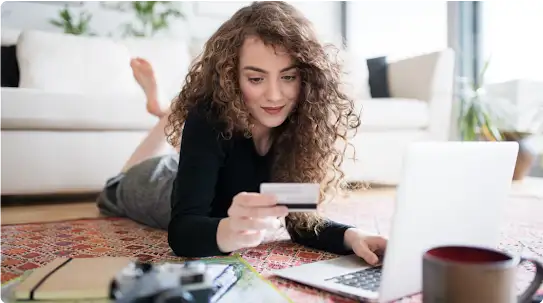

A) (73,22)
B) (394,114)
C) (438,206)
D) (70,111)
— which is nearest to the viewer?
(438,206)

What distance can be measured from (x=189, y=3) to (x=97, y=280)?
125 inches

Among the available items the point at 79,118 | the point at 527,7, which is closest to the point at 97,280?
the point at 79,118

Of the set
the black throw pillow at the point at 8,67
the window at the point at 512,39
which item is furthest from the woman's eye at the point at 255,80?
the window at the point at 512,39

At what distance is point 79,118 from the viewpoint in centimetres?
203

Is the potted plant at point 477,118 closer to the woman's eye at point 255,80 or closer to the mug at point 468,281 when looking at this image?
the woman's eye at point 255,80

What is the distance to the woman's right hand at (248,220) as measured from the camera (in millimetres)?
670

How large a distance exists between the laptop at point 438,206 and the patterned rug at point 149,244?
0.05 meters

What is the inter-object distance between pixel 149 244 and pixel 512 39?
101 inches

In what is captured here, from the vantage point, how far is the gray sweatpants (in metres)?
1.46

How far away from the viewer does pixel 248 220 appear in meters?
0.73

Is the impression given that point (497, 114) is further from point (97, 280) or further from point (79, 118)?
point (97, 280)

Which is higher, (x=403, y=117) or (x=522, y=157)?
(x=403, y=117)

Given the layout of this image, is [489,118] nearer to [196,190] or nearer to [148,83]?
[148,83]

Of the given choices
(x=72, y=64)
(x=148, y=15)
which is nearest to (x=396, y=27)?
(x=148, y=15)
